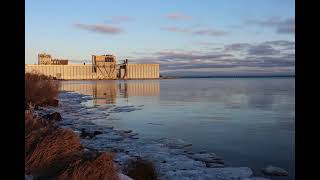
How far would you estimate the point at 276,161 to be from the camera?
11.2 m

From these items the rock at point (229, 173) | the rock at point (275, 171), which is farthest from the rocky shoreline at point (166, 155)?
the rock at point (275, 171)

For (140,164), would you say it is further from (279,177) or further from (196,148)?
(196,148)

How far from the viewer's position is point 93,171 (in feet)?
21.6

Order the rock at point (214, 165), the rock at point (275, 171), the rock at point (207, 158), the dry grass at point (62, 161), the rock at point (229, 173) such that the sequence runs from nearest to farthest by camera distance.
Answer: the dry grass at point (62, 161), the rock at point (229, 173), the rock at point (275, 171), the rock at point (214, 165), the rock at point (207, 158)

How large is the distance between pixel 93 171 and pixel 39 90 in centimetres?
2538

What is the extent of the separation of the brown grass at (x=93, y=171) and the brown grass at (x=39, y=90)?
2195 cm

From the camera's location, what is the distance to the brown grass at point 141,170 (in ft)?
28.4

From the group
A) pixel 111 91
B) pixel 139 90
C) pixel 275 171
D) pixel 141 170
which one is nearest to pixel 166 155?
pixel 141 170

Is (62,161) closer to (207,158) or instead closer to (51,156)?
(51,156)

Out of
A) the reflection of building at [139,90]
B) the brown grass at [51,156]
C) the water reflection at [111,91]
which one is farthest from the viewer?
the reflection of building at [139,90]

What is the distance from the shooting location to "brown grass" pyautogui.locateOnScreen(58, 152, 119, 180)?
6.20 metres

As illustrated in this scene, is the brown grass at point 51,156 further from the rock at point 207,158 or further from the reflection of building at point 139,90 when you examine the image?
the reflection of building at point 139,90
